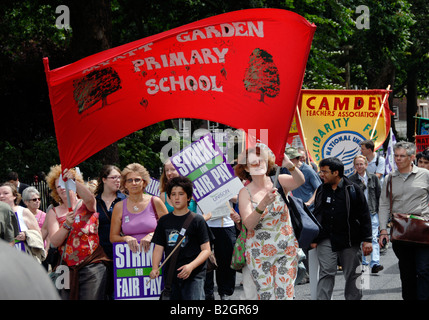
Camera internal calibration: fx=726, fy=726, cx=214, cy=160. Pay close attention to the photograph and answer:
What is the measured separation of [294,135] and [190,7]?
4.82 metres

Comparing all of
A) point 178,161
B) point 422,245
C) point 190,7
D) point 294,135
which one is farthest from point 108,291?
point 190,7

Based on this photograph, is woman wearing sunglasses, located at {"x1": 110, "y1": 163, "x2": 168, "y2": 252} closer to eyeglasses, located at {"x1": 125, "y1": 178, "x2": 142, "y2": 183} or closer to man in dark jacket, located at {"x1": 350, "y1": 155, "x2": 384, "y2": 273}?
eyeglasses, located at {"x1": 125, "y1": 178, "x2": 142, "y2": 183}

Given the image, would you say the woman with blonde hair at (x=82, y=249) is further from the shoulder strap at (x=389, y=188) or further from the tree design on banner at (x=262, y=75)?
the shoulder strap at (x=389, y=188)

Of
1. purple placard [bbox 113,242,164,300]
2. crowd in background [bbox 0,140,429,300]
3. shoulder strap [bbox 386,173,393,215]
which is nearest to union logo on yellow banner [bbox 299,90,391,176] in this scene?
shoulder strap [bbox 386,173,393,215]

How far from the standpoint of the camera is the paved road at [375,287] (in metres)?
8.63

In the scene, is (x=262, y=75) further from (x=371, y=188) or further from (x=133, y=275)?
(x=371, y=188)

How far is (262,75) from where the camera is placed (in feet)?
20.8

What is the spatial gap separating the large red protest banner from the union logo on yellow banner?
5.58m

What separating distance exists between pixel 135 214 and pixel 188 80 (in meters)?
1.33

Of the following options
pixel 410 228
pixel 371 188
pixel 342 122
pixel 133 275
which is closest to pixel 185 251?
→ pixel 133 275

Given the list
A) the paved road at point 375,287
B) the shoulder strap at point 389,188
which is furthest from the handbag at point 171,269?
the paved road at point 375,287

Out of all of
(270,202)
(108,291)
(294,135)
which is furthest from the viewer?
(294,135)

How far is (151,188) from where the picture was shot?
9.80m

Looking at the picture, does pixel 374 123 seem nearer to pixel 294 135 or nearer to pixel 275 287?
pixel 294 135
